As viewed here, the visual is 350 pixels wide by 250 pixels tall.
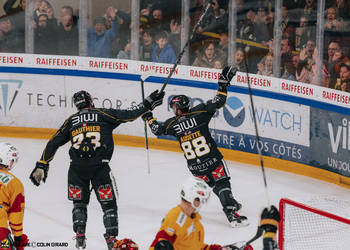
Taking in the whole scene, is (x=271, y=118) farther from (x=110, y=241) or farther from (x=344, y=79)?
(x=110, y=241)

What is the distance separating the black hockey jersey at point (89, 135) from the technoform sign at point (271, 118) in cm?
355

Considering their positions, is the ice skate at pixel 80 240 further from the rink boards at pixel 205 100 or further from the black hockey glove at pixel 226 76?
the rink boards at pixel 205 100

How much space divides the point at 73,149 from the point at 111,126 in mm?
462

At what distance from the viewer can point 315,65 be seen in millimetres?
10250

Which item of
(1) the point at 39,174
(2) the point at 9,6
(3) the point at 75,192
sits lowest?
(3) the point at 75,192

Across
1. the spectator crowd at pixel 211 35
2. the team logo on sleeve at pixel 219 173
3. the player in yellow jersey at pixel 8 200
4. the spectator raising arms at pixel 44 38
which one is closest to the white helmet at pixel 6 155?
the player in yellow jersey at pixel 8 200

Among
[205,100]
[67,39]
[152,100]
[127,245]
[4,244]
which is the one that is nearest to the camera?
[4,244]

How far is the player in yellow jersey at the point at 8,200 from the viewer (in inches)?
231

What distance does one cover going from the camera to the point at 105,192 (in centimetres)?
730

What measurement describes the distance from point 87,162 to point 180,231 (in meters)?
2.52

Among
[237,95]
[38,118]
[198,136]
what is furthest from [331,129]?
[38,118]

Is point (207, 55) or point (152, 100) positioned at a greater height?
point (207, 55)

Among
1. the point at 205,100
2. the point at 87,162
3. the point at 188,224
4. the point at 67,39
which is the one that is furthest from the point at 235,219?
the point at 67,39

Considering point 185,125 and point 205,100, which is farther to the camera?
point 205,100
